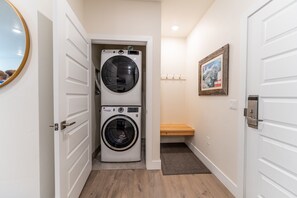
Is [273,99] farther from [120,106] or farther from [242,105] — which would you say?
[120,106]

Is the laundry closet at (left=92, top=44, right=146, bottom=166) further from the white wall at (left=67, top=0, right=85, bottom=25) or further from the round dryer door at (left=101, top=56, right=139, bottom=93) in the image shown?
the white wall at (left=67, top=0, right=85, bottom=25)

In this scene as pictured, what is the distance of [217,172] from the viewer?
2115 mm

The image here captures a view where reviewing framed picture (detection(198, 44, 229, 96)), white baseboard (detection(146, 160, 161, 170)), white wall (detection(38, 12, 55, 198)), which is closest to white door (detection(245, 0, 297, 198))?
framed picture (detection(198, 44, 229, 96))

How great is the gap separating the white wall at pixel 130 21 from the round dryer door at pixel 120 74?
0.40 meters

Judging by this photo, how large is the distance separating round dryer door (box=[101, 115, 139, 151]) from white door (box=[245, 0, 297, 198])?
63.6 inches

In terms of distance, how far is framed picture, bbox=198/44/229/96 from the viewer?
1.95 meters

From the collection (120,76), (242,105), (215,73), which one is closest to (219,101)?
(215,73)

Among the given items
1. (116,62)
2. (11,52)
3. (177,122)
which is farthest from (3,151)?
(177,122)

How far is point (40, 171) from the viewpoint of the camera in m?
1.31

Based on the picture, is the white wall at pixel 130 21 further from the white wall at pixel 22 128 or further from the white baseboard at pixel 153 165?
the white wall at pixel 22 128

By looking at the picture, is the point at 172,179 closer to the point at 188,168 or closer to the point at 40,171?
the point at 188,168

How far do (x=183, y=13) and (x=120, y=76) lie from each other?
157cm

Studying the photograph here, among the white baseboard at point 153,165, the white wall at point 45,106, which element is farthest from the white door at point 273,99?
the white wall at point 45,106

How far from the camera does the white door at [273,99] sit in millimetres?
1088
